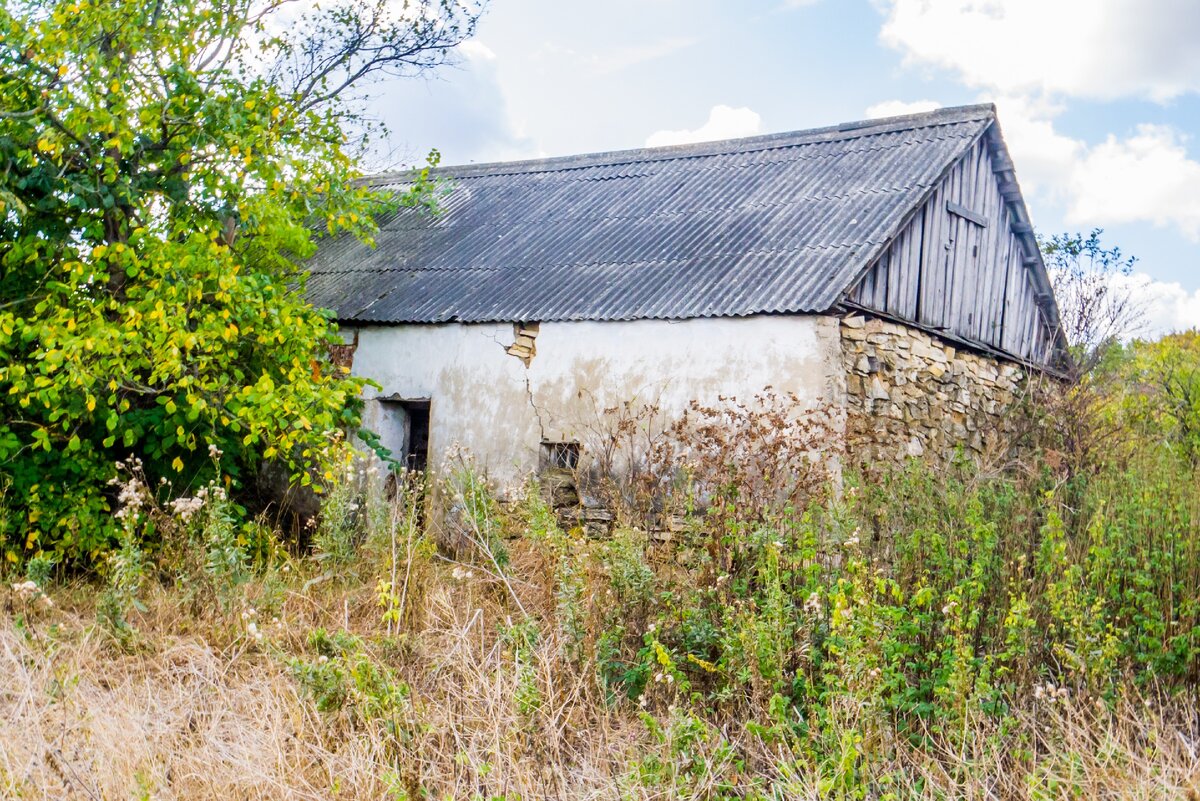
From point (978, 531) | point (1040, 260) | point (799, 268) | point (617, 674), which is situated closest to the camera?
point (978, 531)

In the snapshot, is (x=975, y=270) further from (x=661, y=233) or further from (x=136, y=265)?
(x=136, y=265)

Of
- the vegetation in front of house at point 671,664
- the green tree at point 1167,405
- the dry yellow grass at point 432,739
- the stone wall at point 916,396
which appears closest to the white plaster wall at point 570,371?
the stone wall at point 916,396

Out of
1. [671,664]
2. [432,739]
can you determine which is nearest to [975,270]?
[671,664]

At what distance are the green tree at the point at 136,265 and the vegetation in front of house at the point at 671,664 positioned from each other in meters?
1.42

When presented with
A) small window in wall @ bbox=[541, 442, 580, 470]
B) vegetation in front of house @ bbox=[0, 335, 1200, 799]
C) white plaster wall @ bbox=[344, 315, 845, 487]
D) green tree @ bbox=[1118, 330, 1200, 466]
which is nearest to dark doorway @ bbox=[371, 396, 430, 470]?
white plaster wall @ bbox=[344, 315, 845, 487]

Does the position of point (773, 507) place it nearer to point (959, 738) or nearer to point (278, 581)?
point (959, 738)

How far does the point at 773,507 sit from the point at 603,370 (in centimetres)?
354

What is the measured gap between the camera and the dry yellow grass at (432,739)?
12.6 ft

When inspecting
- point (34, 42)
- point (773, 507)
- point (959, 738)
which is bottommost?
point (959, 738)

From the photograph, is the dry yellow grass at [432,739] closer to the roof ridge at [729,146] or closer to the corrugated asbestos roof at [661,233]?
the corrugated asbestos roof at [661,233]

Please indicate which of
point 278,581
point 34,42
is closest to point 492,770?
point 278,581

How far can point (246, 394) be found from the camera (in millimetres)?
7652

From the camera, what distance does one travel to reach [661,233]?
10.8 meters

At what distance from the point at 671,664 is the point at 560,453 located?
5.27 metres
